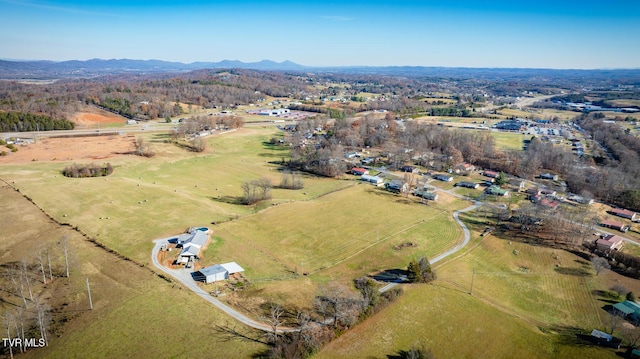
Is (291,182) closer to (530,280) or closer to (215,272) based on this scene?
(215,272)

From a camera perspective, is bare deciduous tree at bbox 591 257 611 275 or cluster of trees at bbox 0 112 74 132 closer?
bare deciduous tree at bbox 591 257 611 275

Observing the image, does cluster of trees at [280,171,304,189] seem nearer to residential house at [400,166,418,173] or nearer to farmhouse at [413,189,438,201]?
farmhouse at [413,189,438,201]

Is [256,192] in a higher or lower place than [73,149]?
lower

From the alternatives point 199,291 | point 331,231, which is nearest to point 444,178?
point 331,231

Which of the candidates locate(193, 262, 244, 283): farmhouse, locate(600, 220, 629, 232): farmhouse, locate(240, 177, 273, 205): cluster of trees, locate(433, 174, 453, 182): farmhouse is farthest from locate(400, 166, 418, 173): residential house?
locate(193, 262, 244, 283): farmhouse

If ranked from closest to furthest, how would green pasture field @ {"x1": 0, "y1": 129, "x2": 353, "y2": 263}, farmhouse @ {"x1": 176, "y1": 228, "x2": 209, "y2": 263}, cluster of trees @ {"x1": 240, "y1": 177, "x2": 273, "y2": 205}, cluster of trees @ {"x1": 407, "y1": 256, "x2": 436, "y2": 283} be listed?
cluster of trees @ {"x1": 407, "y1": 256, "x2": 436, "y2": 283}, farmhouse @ {"x1": 176, "y1": 228, "x2": 209, "y2": 263}, green pasture field @ {"x1": 0, "y1": 129, "x2": 353, "y2": 263}, cluster of trees @ {"x1": 240, "y1": 177, "x2": 273, "y2": 205}

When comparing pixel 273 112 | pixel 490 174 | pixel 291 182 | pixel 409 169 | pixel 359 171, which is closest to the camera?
pixel 291 182

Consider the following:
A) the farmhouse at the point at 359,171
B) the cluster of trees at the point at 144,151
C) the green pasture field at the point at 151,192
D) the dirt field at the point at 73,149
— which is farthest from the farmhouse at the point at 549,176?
the dirt field at the point at 73,149
